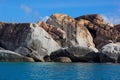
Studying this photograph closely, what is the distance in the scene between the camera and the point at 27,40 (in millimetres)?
105000

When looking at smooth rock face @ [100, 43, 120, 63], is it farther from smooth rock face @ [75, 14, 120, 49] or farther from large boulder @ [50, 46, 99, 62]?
smooth rock face @ [75, 14, 120, 49]

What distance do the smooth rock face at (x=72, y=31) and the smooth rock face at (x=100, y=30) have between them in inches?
111

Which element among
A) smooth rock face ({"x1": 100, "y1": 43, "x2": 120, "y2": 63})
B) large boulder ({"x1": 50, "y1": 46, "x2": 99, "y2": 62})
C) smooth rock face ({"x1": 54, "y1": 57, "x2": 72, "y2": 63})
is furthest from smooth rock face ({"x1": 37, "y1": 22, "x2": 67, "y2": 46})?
smooth rock face ({"x1": 100, "y1": 43, "x2": 120, "y2": 63})

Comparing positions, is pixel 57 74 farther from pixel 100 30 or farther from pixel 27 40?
pixel 100 30

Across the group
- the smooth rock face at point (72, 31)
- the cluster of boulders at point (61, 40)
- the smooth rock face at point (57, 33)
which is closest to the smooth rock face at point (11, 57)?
the cluster of boulders at point (61, 40)

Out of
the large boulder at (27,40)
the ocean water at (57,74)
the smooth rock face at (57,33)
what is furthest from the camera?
the smooth rock face at (57,33)

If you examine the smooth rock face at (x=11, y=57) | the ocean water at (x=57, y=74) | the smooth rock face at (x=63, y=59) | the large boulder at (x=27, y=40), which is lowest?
the ocean water at (x=57, y=74)

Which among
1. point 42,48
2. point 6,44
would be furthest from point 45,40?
point 6,44

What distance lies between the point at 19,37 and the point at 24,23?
4540 mm

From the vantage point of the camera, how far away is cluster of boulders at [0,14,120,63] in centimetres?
10038

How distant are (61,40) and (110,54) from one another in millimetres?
18022

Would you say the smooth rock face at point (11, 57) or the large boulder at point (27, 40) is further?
the large boulder at point (27, 40)

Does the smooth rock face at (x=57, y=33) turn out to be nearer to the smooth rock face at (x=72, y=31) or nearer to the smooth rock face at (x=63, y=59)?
the smooth rock face at (x=72, y=31)

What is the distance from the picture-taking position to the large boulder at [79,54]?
100 metres
